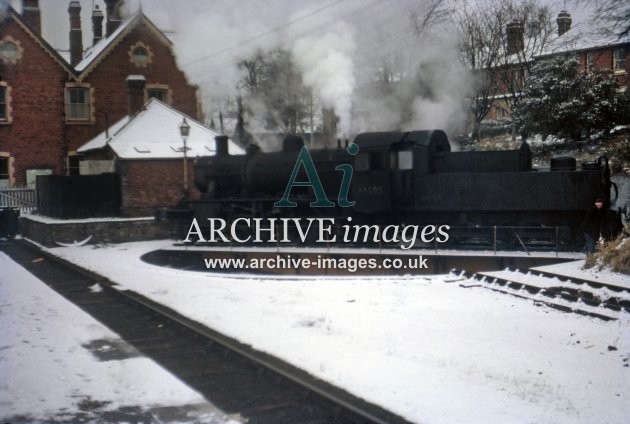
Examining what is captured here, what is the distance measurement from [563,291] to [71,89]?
875 inches

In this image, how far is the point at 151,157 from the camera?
871 inches

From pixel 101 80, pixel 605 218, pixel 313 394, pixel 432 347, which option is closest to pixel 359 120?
pixel 605 218

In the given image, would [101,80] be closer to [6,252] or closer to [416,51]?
[6,252]

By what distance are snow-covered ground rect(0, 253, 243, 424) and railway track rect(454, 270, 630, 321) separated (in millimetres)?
6100

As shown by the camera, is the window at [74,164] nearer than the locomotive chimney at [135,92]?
No

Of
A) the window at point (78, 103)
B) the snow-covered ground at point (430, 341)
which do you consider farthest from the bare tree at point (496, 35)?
the window at point (78, 103)

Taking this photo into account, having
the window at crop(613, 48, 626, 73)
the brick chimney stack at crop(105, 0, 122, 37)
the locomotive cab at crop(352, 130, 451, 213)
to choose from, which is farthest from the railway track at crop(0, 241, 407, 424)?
the brick chimney stack at crop(105, 0, 122, 37)

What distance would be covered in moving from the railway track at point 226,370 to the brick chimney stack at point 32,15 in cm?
1577

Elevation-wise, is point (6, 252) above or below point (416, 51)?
below

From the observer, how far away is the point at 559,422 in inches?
209

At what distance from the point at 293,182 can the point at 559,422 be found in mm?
11670

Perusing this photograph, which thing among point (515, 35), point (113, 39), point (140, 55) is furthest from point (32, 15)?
point (515, 35)

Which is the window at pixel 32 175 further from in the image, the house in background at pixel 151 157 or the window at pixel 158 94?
the window at pixel 158 94

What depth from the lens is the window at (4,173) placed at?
970 inches
